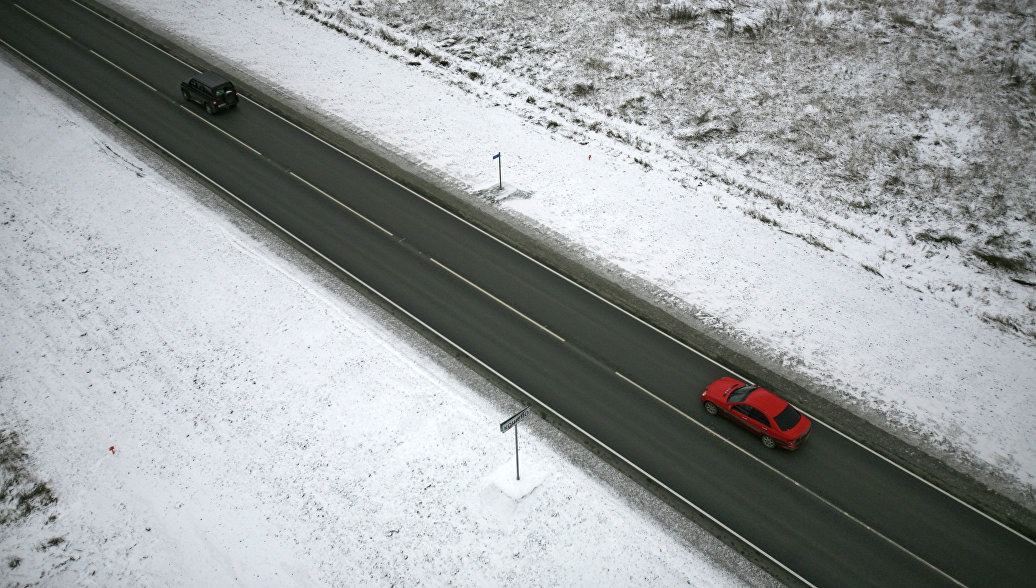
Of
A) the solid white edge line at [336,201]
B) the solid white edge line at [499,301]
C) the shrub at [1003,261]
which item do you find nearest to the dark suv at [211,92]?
the solid white edge line at [336,201]

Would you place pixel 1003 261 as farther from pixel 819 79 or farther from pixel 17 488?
pixel 17 488

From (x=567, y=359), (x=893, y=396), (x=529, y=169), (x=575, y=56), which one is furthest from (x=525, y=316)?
(x=575, y=56)

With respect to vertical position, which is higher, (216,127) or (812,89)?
(812,89)

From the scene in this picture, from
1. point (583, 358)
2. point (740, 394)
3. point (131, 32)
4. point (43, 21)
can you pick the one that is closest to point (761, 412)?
point (740, 394)

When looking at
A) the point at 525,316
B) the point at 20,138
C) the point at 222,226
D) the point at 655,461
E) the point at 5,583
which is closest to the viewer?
the point at 5,583

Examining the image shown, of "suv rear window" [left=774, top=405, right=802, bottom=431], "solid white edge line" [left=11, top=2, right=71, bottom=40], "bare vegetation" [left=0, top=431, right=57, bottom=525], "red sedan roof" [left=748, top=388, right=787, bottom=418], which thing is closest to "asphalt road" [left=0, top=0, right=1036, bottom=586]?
"suv rear window" [left=774, top=405, right=802, bottom=431]

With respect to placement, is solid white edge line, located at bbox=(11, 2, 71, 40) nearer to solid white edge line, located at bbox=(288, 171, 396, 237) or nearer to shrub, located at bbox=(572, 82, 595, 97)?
solid white edge line, located at bbox=(288, 171, 396, 237)

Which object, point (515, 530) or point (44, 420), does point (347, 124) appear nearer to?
point (44, 420)
